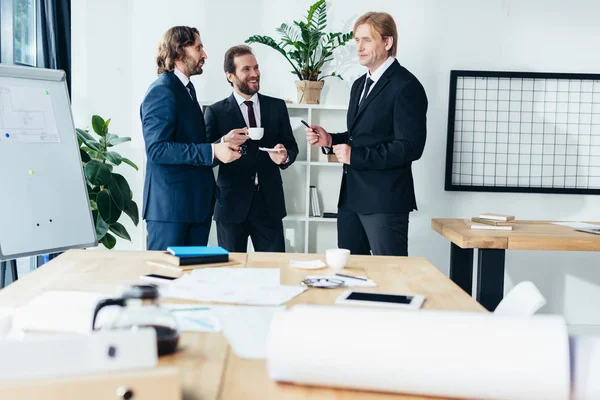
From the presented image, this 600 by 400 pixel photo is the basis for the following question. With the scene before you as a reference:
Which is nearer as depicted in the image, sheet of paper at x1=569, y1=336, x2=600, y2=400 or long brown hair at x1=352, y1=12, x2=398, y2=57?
sheet of paper at x1=569, y1=336, x2=600, y2=400

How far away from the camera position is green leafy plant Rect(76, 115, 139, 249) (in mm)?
3646

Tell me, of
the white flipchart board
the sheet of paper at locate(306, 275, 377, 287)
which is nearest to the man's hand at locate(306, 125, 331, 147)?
the white flipchart board

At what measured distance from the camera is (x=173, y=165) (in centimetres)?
313

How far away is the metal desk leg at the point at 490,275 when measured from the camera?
10.2 ft

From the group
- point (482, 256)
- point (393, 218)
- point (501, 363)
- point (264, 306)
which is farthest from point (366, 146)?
point (501, 363)

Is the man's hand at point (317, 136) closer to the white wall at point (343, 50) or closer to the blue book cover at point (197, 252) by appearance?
the white wall at point (343, 50)

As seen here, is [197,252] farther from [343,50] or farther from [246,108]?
[343,50]

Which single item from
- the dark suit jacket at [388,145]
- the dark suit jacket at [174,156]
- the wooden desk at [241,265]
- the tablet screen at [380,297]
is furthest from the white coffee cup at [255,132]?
the tablet screen at [380,297]

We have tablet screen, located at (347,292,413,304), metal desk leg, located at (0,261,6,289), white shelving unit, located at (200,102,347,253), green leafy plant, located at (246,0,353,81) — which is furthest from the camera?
white shelving unit, located at (200,102,347,253)

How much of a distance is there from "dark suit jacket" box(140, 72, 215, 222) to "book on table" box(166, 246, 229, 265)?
1005 mm

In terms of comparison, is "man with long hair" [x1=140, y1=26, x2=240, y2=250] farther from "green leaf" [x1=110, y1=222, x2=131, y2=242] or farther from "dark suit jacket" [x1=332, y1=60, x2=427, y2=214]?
"green leaf" [x1=110, y1=222, x2=131, y2=242]

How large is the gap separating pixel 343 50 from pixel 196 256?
8.70 feet

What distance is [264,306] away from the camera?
1500 mm

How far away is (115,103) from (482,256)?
8.73ft
